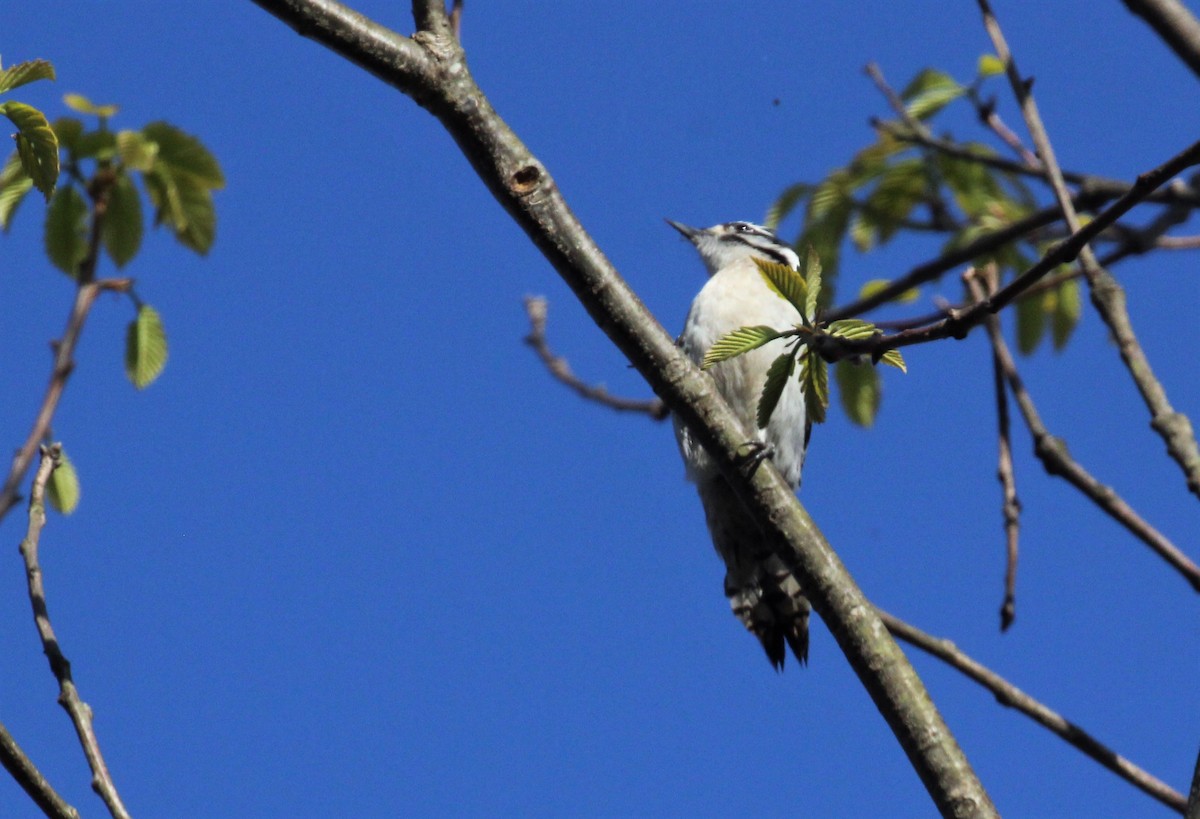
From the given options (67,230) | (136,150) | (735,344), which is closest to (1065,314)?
(735,344)

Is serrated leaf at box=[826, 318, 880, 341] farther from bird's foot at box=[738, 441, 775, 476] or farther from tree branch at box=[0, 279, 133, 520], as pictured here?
tree branch at box=[0, 279, 133, 520]

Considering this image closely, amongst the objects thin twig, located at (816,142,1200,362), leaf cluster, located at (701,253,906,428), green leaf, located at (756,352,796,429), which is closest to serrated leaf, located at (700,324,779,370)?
leaf cluster, located at (701,253,906,428)

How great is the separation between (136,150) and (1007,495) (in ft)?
12.4

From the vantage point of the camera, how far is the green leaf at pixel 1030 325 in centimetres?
610

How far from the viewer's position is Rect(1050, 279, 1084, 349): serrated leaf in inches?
239

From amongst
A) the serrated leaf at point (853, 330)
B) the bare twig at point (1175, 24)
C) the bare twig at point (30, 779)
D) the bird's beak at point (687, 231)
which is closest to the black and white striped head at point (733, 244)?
the bird's beak at point (687, 231)

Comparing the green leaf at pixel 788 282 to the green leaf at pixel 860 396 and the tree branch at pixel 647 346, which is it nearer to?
the tree branch at pixel 647 346

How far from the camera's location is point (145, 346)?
17.6 ft

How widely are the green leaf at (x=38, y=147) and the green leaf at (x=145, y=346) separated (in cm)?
215

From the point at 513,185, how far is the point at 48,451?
1623 millimetres

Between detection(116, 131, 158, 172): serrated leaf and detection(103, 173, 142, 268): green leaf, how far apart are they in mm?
108

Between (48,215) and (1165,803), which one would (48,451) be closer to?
(48,215)

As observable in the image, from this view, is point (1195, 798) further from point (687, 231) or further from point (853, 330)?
point (687, 231)

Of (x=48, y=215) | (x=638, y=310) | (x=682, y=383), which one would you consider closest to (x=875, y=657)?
(x=682, y=383)
